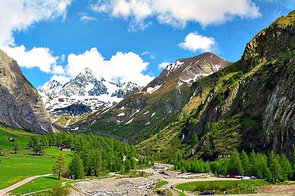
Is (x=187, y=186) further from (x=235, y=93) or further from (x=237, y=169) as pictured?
(x=235, y=93)

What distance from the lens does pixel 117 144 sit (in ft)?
648

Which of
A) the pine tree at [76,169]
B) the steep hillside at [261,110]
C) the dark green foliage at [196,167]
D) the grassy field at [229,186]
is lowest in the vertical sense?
the grassy field at [229,186]

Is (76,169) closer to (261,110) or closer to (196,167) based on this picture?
(196,167)

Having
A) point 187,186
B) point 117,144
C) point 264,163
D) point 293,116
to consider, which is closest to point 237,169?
point 264,163

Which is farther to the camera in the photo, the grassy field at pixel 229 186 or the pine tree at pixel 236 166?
the pine tree at pixel 236 166

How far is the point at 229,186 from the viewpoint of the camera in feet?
222

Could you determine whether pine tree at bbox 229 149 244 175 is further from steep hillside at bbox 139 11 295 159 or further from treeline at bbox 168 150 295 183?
steep hillside at bbox 139 11 295 159

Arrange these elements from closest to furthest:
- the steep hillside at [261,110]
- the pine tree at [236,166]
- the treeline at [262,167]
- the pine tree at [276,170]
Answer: the pine tree at [276,170] < the treeline at [262,167] < the pine tree at [236,166] < the steep hillside at [261,110]

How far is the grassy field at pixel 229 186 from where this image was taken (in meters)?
64.7

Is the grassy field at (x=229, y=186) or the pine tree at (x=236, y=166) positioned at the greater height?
the pine tree at (x=236, y=166)

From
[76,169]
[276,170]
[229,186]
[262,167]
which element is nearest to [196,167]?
[262,167]

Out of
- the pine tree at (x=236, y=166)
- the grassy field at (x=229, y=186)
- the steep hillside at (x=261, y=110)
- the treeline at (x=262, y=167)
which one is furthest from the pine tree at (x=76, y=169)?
the steep hillside at (x=261, y=110)

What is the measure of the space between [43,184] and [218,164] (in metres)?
63.3

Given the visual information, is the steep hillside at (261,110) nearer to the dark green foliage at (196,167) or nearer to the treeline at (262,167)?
the treeline at (262,167)
